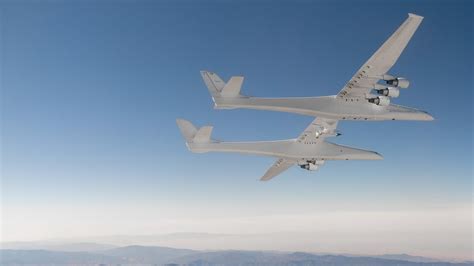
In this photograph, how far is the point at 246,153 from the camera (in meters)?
49.8

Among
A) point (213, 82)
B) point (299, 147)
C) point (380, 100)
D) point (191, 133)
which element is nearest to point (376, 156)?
point (299, 147)

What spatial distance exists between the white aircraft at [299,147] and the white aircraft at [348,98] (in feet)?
23.3

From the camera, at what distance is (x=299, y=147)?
52.8 m

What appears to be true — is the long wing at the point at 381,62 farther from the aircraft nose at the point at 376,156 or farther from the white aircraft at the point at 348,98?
the aircraft nose at the point at 376,156

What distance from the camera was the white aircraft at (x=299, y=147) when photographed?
154ft

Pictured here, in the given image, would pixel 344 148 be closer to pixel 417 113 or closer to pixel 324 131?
pixel 324 131

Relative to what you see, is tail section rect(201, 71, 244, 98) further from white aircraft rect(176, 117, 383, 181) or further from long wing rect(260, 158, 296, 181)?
long wing rect(260, 158, 296, 181)

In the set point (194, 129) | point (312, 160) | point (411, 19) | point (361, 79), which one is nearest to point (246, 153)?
point (194, 129)

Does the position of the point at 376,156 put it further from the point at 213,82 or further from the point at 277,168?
the point at 213,82

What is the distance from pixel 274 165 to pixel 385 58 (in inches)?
1000

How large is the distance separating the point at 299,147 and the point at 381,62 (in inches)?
690

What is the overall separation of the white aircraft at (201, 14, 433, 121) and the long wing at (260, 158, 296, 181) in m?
17.1

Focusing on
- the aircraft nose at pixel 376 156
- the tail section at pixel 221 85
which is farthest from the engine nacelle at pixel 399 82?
the aircraft nose at pixel 376 156

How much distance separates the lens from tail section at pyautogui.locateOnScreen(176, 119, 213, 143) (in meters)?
46.7
